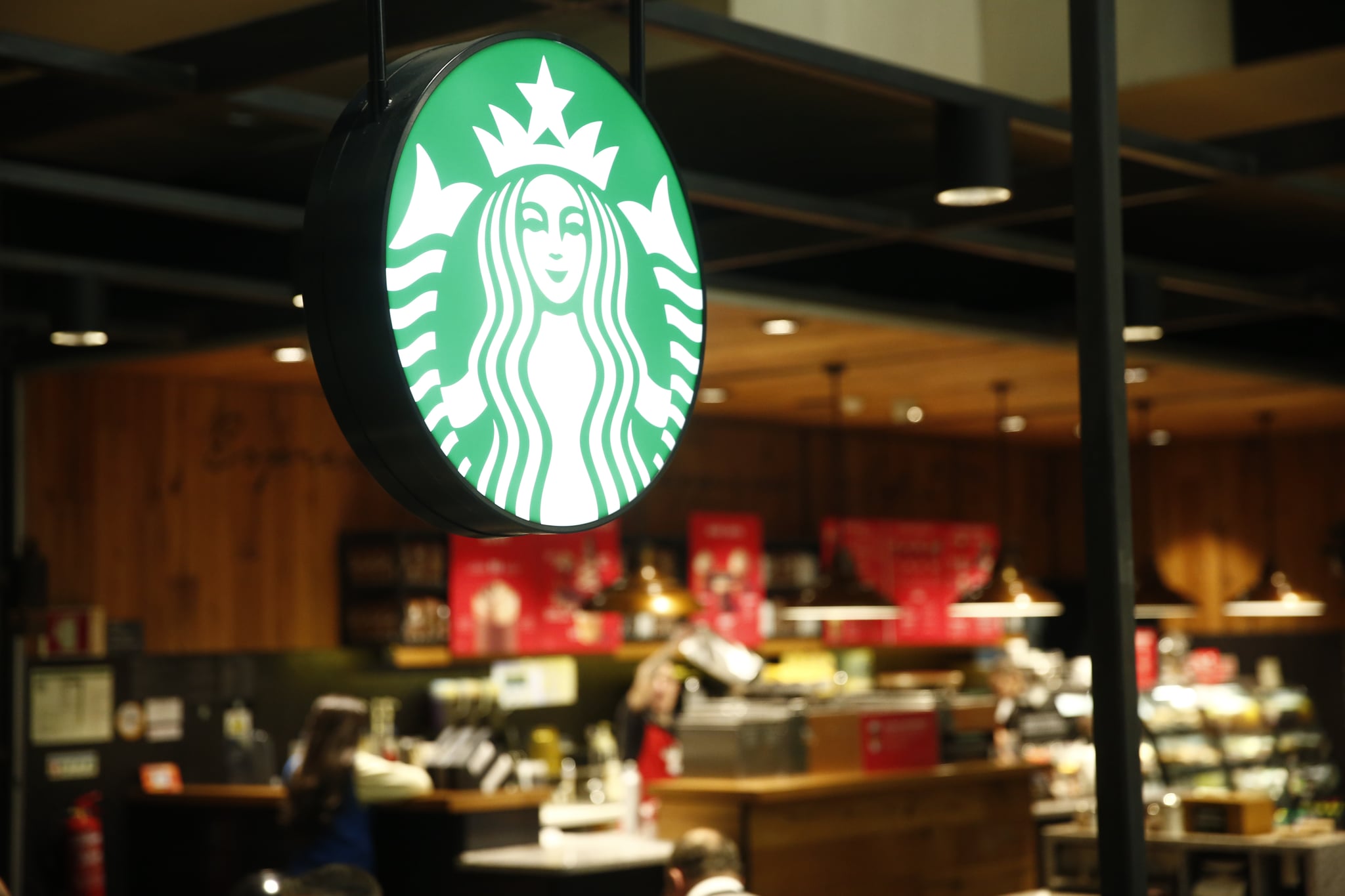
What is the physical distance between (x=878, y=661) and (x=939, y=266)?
429 cm

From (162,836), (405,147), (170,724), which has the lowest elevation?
(162,836)

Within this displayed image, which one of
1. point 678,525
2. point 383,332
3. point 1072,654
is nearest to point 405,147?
point 383,332

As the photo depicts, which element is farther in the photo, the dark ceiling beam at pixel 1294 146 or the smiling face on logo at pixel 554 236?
the dark ceiling beam at pixel 1294 146

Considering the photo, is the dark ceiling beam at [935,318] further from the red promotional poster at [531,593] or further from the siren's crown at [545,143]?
the siren's crown at [545,143]

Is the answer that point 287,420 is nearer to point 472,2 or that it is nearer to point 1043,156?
point 1043,156

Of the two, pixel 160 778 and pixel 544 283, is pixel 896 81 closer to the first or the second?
pixel 544 283

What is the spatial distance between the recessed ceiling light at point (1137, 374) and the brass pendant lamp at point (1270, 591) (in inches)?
73.4

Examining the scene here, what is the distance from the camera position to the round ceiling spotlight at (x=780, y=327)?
6.54 m

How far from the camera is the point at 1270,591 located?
32.4 feet

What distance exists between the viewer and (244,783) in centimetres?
775

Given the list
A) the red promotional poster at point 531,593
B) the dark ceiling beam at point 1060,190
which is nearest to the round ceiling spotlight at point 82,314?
the red promotional poster at point 531,593

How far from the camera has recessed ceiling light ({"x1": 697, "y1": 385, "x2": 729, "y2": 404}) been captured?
876 centimetres

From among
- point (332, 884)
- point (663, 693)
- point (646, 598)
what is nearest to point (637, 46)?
point (332, 884)

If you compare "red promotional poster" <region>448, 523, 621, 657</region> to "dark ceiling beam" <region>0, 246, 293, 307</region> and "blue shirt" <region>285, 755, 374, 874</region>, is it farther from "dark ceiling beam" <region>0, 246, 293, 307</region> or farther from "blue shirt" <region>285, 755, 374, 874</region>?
"dark ceiling beam" <region>0, 246, 293, 307</region>
